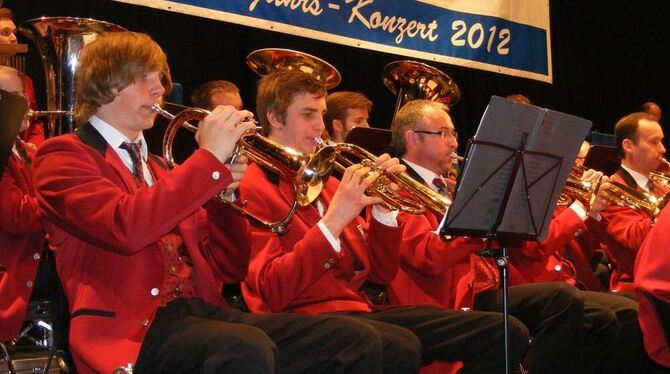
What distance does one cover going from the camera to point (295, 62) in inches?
190

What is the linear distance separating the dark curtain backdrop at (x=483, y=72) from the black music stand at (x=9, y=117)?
A: 2.86 metres

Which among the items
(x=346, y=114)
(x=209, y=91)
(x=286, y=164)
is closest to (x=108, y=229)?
(x=286, y=164)

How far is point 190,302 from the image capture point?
9.71 ft

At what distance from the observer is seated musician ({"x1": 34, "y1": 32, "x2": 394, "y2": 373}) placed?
265 cm

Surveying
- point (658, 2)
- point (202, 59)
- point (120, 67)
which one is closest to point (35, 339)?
point (120, 67)

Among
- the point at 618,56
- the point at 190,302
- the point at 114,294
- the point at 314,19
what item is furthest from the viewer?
the point at 618,56

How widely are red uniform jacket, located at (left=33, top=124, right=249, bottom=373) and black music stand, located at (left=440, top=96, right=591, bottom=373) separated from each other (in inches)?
39.2

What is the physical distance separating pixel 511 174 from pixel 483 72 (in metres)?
5.09

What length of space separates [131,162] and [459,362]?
73.2 inches

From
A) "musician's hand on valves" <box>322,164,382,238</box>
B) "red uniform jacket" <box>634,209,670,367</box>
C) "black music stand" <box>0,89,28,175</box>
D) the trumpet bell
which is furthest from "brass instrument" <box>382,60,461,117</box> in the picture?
"black music stand" <box>0,89,28,175</box>

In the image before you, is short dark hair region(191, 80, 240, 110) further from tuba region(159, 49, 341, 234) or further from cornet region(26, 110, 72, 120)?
tuba region(159, 49, 341, 234)

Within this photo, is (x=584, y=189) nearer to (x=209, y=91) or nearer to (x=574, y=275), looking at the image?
(x=574, y=275)

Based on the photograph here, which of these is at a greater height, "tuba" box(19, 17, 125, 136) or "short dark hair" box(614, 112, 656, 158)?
"tuba" box(19, 17, 125, 136)

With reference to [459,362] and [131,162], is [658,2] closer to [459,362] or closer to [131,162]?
[459,362]
